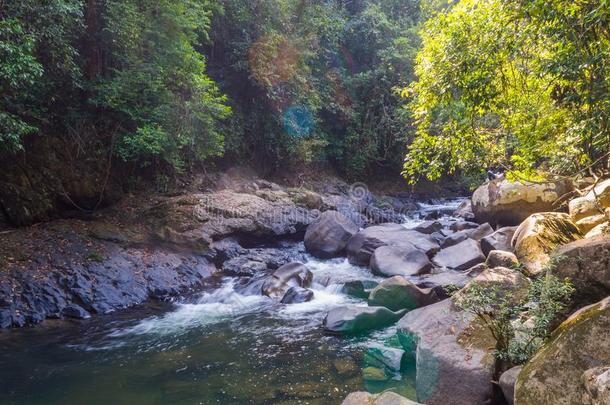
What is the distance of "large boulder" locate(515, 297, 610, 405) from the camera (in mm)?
3711

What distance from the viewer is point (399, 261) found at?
35.4 ft

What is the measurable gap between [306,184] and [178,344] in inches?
506

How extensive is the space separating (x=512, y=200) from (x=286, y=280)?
277 inches

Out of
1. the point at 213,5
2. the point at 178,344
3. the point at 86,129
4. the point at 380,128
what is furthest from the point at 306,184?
the point at 178,344

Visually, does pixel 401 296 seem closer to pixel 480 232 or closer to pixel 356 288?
pixel 356 288

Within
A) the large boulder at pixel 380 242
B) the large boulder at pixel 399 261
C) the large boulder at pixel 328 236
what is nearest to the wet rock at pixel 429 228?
the large boulder at pixel 380 242

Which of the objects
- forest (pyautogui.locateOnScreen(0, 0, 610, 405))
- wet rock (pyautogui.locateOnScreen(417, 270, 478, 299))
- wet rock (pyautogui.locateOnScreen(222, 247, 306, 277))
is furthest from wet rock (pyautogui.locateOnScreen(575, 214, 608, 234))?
wet rock (pyautogui.locateOnScreen(222, 247, 306, 277))

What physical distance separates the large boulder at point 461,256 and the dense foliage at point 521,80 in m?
3.79

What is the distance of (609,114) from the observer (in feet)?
14.8

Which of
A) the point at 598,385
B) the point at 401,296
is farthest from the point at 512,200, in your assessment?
the point at 598,385

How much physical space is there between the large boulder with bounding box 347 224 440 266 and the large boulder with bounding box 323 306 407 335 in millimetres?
3943

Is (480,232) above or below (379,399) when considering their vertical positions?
below

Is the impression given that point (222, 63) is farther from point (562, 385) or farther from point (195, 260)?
point (562, 385)

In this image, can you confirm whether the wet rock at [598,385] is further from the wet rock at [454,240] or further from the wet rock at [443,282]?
the wet rock at [454,240]
